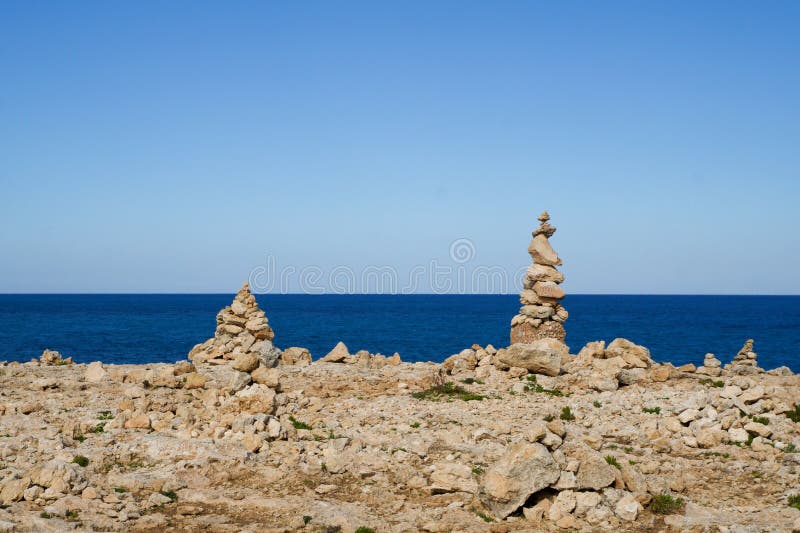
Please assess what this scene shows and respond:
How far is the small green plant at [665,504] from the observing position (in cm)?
1605

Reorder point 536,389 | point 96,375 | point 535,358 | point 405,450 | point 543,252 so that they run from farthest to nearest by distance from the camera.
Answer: point 543,252 → point 535,358 → point 96,375 → point 536,389 → point 405,450

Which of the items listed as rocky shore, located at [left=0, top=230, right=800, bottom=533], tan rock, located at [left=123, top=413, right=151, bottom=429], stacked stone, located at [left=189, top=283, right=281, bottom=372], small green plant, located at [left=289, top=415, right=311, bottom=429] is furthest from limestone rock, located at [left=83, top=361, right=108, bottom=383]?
small green plant, located at [left=289, top=415, right=311, bottom=429]

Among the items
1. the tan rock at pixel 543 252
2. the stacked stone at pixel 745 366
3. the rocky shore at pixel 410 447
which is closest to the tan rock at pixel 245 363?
the rocky shore at pixel 410 447

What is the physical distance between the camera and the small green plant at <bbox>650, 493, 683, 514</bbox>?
16.0m

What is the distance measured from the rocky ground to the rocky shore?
6 cm

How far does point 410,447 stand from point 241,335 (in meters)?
18.5

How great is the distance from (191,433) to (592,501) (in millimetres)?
11733

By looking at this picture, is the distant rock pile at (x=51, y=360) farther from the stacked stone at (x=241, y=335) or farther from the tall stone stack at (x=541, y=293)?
the tall stone stack at (x=541, y=293)

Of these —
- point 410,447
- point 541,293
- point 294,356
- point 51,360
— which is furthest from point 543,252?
point 51,360

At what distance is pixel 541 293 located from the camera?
122 feet

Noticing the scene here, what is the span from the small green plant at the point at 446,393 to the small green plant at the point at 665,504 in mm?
10231

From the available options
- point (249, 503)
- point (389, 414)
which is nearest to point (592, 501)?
point (249, 503)

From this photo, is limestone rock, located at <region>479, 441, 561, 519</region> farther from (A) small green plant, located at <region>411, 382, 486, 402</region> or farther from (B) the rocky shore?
(A) small green plant, located at <region>411, 382, 486, 402</region>

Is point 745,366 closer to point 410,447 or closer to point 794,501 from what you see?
point 794,501
